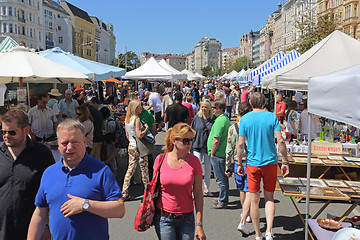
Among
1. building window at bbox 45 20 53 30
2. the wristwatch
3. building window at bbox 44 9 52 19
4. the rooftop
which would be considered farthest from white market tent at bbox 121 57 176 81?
the rooftop

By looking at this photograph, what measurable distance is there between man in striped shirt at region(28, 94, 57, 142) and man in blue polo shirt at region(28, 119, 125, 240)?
4.91m

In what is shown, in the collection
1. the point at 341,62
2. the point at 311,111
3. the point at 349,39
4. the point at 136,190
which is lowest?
the point at 136,190

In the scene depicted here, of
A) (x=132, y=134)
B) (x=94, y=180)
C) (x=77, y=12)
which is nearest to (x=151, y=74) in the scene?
(x=132, y=134)

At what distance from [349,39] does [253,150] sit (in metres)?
5.01

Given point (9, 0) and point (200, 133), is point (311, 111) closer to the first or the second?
point (200, 133)

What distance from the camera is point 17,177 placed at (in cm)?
299

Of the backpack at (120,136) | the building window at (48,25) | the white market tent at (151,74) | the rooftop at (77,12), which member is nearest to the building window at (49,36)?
the building window at (48,25)

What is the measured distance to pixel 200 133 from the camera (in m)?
6.78

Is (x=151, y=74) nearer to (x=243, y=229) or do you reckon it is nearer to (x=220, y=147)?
(x=220, y=147)

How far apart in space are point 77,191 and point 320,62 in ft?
21.3

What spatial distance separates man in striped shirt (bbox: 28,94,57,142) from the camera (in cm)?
714

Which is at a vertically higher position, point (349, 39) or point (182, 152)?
point (349, 39)

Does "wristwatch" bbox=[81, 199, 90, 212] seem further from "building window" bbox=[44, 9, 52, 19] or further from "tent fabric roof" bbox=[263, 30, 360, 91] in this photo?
"building window" bbox=[44, 9, 52, 19]

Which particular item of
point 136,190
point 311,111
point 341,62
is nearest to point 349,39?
point 341,62
